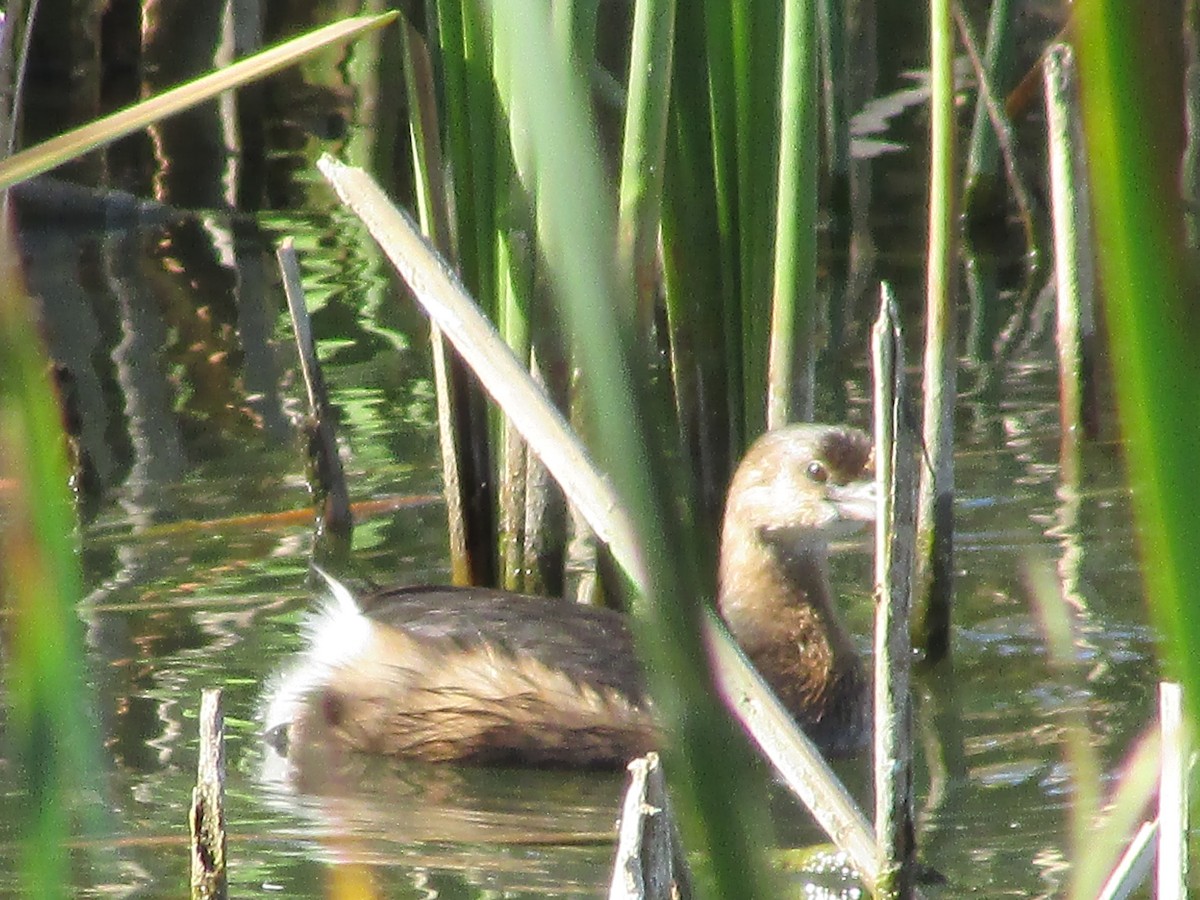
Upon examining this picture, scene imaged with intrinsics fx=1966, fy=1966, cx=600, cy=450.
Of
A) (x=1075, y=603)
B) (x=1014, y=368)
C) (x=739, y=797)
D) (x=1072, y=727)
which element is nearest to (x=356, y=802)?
(x=1072, y=727)

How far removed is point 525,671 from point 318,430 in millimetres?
1218

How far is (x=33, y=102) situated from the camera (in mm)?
10164

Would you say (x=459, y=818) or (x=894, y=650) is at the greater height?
(x=894, y=650)

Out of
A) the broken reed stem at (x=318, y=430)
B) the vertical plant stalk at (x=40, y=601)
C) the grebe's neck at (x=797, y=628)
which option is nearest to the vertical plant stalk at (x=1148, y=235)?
the vertical plant stalk at (x=40, y=601)

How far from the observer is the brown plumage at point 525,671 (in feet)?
12.5

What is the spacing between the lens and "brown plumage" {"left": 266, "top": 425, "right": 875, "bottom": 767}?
3811 mm

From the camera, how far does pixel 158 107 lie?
8.59 ft

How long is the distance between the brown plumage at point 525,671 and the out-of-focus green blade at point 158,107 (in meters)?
1.20

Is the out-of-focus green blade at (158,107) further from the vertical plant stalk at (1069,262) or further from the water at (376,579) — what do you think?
the vertical plant stalk at (1069,262)

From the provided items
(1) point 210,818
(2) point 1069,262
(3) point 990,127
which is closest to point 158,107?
(1) point 210,818

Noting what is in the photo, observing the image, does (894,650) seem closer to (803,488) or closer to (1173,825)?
(1173,825)

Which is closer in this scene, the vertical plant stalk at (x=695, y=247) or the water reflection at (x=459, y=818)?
the water reflection at (x=459, y=818)

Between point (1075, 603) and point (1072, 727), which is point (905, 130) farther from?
point (1072, 727)

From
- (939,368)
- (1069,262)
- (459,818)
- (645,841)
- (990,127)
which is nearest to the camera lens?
(645,841)
